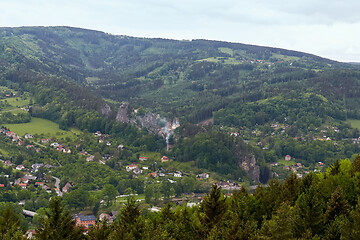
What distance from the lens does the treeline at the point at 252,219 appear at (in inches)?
1067

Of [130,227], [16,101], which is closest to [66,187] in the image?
[130,227]

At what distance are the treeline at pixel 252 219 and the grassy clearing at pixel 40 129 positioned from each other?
82488mm

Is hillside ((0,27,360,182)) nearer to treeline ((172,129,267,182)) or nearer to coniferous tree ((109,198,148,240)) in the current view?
treeline ((172,129,267,182))

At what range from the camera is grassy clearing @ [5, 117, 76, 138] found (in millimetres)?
112031

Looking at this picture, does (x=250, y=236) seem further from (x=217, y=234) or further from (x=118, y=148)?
(x=118, y=148)

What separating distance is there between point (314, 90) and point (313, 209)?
526ft

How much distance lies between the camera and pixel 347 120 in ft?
523

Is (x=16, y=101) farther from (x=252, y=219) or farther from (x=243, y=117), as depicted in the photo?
(x=252, y=219)

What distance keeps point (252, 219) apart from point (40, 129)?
9569 centimetres

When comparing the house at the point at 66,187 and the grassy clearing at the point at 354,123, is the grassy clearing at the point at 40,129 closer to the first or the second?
the house at the point at 66,187

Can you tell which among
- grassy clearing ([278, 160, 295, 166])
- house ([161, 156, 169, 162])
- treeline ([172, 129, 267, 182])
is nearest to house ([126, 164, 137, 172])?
house ([161, 156, 169, 162])

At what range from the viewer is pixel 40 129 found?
382ft

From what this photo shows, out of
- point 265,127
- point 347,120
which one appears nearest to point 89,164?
point 265,127

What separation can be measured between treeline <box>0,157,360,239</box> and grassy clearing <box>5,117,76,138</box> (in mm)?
82488
